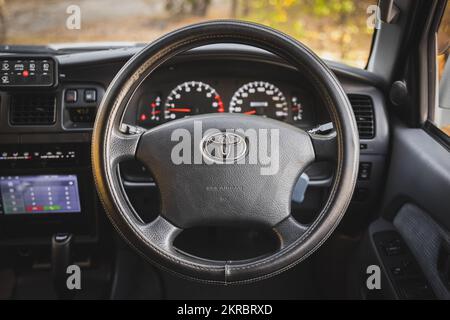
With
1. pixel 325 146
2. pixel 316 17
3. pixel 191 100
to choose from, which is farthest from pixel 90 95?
pixel 316 17

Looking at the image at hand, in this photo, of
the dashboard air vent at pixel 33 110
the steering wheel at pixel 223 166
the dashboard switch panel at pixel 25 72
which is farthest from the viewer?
Result: the dashboard air vent at pixel 33 110

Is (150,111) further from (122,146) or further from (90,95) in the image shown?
(122,146)

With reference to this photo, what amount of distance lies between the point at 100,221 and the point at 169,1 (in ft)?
3.32

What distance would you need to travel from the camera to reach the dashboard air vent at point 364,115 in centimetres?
188

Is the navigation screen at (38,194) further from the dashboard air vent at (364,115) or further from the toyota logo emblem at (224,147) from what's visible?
the dashboard air vent at (364,115)

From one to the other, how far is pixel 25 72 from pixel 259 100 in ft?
2.86

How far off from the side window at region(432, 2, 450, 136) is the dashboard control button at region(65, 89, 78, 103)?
137cm

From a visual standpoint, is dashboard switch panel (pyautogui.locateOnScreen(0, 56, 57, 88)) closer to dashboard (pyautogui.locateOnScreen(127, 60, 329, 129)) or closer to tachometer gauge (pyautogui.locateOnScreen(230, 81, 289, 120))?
dashboard (pyautogui.locateOnScreen(127, 60, 329, 129))

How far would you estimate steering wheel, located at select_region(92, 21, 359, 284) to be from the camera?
1160 millimetres

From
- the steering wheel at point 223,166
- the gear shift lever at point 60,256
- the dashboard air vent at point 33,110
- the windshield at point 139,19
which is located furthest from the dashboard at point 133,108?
the steering wheel at point 223,166

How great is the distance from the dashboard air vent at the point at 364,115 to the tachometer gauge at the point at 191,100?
0.55 metres

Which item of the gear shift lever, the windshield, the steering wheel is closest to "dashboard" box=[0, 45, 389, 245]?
the gear shift lever

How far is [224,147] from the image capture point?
126cm

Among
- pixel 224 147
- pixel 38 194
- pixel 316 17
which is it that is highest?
pixel 316 17
